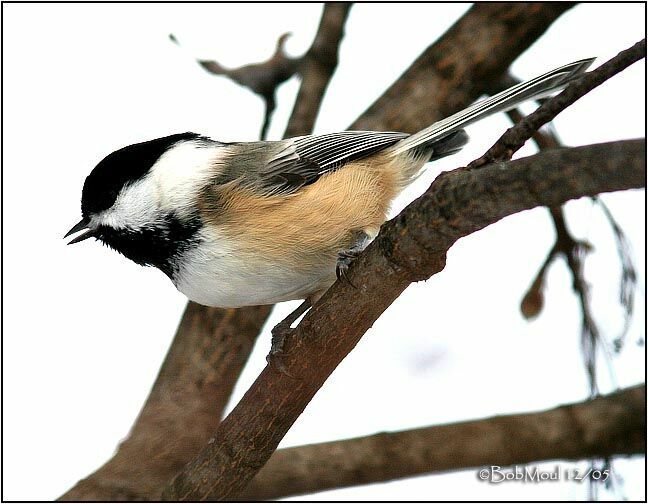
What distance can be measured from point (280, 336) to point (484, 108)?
2.58 feet

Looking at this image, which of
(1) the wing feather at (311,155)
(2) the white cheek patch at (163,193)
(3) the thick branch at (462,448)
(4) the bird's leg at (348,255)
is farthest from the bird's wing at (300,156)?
(3) the thick branch at (462,448)

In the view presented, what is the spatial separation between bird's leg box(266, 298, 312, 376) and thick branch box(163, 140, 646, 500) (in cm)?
2

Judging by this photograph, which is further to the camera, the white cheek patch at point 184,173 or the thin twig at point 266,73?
the thin twig at point 266,73

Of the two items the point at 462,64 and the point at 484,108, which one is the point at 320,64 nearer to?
the point at 462,64

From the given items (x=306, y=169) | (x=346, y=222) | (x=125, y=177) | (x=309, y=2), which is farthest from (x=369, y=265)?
(x=309, y=2)

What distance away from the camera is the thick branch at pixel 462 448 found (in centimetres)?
240

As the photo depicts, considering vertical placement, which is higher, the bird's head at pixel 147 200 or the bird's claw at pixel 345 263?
the bird's head at pixel 147 200

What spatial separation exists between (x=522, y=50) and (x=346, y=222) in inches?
51.0

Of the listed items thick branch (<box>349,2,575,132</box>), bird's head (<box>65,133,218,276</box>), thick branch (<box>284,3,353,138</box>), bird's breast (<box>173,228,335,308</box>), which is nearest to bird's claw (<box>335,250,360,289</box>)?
bird's breast (<box>173,228,335,308</box>)

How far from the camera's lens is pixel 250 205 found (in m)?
2.04

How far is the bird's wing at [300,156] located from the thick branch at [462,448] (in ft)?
2.77

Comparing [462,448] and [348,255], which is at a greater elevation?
[348,255]

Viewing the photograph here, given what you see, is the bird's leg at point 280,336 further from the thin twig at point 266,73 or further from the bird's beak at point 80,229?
the thin twig at point 266,73

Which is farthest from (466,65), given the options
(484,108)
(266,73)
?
(484,108)
